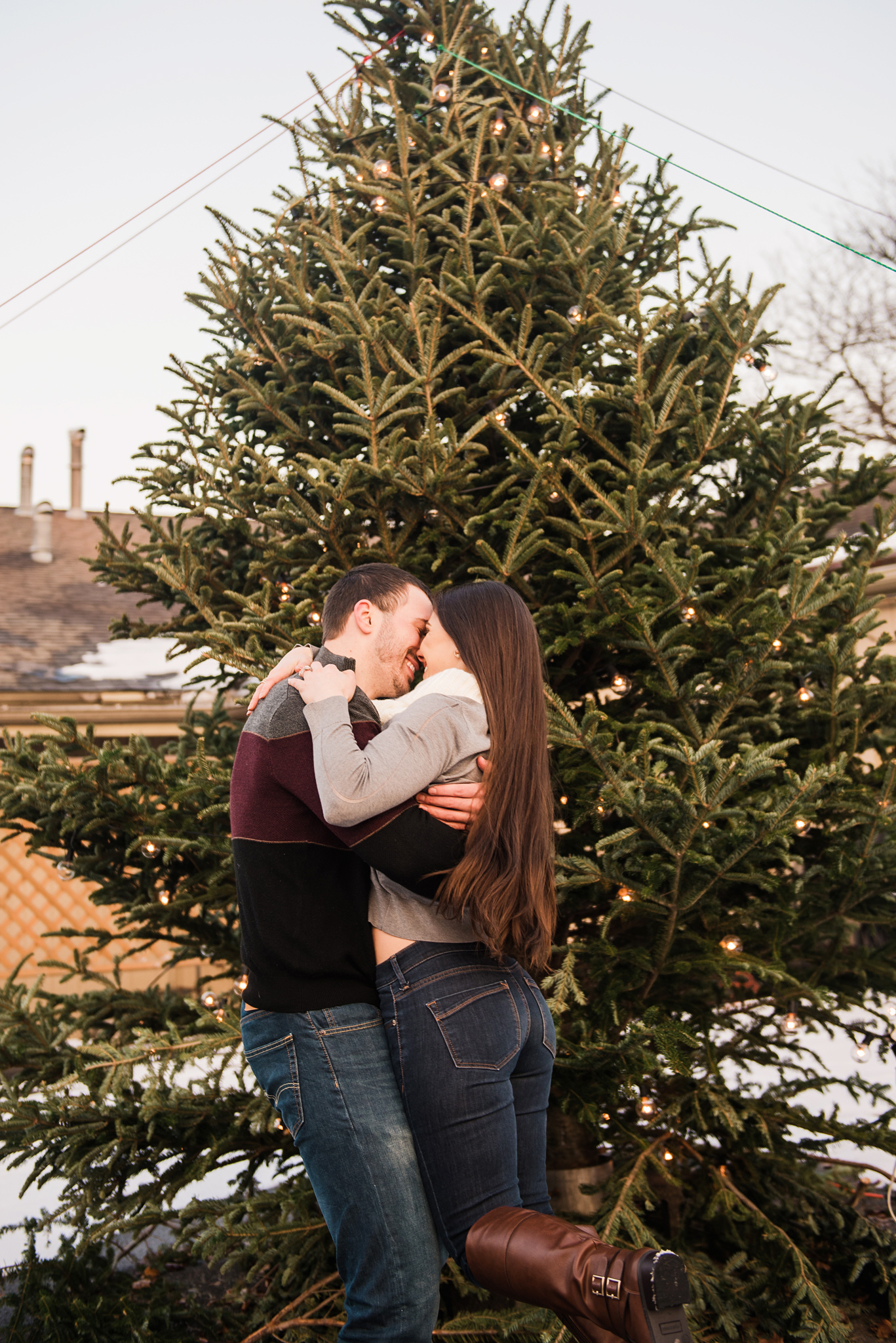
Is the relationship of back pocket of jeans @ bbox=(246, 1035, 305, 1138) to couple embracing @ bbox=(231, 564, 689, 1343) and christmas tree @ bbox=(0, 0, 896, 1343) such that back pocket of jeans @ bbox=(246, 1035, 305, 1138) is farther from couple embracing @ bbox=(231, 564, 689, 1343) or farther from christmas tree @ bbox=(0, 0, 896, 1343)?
christmas tree @ bbox=(0, 0, 896, 1343)

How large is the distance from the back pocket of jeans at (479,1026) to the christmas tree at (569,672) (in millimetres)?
794

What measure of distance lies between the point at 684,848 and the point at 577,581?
86 cm

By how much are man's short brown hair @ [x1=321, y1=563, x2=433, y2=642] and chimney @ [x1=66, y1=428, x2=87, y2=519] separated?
13.0 meters

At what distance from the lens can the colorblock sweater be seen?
1.62 metres

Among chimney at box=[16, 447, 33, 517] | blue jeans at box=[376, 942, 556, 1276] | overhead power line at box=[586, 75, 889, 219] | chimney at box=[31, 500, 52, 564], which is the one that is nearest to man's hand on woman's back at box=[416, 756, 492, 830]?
blue jeans at box=[376, 942, 556, 1276]

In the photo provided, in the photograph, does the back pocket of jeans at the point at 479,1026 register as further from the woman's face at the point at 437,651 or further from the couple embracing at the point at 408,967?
the woman's face at the point at 437,651

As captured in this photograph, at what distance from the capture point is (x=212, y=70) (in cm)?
421

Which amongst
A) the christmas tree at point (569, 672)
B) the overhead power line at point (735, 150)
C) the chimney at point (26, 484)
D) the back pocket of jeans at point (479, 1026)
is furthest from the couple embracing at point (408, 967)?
the chimney at point (26, 484)

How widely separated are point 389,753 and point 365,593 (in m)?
0.43

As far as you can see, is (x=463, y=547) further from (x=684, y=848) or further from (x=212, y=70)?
(x=212, y=70)

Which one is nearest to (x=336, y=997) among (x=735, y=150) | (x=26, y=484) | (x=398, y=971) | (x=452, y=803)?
(x=398, y=971)

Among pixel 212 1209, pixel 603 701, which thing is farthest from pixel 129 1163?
pixel 603 701

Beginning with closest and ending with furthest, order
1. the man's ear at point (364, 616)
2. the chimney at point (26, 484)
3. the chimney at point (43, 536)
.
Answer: the man's ear at point (364, 616) < the chimney at point (43, 536) < the chimney at point (26, 484)

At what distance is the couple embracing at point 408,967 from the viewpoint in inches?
61.4
